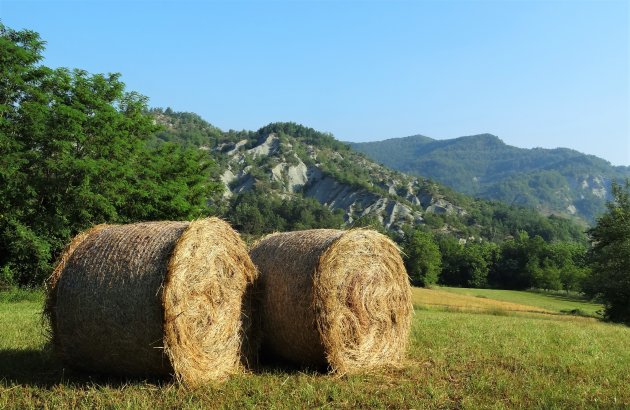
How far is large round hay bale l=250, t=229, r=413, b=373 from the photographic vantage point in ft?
24.7

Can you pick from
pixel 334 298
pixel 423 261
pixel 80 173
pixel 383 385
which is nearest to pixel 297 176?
pixel 423 261

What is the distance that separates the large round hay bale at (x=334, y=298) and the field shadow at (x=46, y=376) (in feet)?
6.27

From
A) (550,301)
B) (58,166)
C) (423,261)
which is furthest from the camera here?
(423,261)

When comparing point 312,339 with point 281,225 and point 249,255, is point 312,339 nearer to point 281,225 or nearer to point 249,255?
point 249,255

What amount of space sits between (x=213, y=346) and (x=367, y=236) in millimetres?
2847

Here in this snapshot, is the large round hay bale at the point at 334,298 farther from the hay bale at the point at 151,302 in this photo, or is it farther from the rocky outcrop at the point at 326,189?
the rocky outcrop at the point at 326,189

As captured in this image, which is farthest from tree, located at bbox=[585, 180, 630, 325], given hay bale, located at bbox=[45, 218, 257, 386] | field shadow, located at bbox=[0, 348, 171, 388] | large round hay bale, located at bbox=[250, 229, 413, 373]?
field shadow, located at bbox=[0, 348, 171, 388]

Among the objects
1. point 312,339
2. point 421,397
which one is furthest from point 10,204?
point 421,397

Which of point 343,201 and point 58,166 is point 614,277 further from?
point 343,201

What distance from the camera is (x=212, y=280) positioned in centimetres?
742

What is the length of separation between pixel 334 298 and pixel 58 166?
2045 centimetres

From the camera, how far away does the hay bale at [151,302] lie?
6605mm

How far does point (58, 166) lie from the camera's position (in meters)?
24.1

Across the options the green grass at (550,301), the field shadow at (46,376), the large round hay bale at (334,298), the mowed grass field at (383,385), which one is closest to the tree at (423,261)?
the green grass at (550,301)
